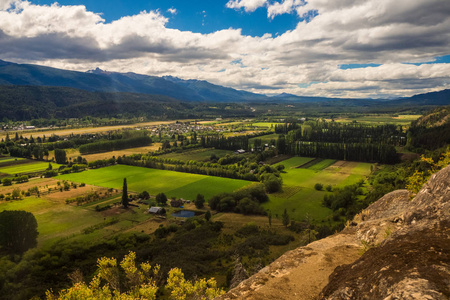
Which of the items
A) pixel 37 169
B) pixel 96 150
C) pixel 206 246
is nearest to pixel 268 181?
pixel 206 246

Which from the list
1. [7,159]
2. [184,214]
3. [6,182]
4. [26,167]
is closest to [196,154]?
[184,214]

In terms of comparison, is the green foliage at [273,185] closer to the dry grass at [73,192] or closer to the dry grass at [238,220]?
the dry grass at [238,220]

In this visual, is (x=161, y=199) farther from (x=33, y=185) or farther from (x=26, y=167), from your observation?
(x=26, y=167)

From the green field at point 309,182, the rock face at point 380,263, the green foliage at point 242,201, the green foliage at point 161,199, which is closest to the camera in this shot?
the rock face at point 380,263

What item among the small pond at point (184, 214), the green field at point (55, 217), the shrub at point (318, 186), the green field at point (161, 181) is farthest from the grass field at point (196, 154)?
the green field at point (55, 217)

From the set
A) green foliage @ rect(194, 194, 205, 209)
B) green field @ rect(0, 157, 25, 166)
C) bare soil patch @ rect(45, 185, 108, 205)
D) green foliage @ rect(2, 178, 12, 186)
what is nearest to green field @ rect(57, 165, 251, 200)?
bare soil patch @ rect(45, 185, 108, 205)

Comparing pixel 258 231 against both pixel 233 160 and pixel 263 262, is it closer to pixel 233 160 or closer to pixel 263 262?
pixel 263 262

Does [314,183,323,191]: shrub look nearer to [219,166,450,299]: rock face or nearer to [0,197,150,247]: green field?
[0,197,150,247]: green field
